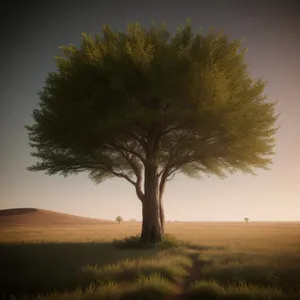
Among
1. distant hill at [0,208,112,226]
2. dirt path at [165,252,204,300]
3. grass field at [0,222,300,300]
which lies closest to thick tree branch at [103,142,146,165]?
dirt path at [165,252,204,300]

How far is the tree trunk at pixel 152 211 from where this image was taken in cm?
2020

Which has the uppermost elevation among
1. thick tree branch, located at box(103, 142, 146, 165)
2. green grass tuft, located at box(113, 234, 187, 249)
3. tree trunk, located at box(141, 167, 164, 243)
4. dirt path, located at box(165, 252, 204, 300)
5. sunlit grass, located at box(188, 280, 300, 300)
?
thick tree branch, located at box(103, 142, 146, 165)

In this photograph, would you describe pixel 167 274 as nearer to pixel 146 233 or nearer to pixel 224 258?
pixel 224 258

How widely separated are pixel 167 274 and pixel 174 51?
42.7ft

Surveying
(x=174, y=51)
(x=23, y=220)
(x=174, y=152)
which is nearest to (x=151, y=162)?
(x=174, y=152)

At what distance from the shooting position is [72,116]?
17.8m

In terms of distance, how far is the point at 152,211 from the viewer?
67.7ft

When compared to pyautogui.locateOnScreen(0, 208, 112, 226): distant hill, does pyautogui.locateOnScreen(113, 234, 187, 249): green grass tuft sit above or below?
below

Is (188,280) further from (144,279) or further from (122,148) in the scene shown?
(122,148)

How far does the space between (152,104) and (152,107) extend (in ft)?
0.94

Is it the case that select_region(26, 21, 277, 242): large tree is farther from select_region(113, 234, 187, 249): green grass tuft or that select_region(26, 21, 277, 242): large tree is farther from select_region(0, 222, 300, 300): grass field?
select_region(0, 222, 300, 300): grass field

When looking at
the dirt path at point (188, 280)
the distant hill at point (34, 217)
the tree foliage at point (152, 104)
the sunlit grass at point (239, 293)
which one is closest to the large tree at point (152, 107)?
the tree foliage at point (152, 104)

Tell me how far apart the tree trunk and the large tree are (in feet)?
0.24

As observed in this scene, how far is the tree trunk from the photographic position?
795 inches
